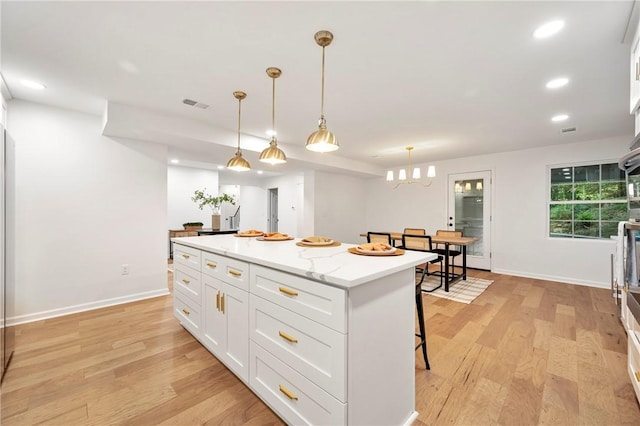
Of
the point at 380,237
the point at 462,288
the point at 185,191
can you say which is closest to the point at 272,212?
the point at 185,191

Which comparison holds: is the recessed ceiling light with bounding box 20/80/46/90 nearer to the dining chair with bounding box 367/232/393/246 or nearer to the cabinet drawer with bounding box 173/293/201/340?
the cabinet drawer with bounding box 173/293/201/340

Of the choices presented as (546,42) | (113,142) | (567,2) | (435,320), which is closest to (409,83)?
(546,42)

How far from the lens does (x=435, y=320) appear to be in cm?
299

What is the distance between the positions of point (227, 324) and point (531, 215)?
560cm

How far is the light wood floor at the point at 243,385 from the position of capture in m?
1.61

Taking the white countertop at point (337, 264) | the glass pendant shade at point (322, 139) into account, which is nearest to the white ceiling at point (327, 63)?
the glass pendant shade at point (322, 139)

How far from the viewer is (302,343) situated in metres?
1.35

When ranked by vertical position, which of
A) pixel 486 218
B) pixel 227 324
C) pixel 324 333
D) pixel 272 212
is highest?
pixel 272 212

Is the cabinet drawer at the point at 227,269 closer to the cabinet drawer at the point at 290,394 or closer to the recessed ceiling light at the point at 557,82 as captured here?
the cabinet drawer at the point at 290,394

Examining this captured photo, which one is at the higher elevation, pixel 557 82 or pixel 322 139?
pixel 557 82

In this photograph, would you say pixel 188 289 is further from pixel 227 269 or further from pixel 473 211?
pixel 473 211

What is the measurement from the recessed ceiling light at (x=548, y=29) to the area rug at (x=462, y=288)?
3010 mm

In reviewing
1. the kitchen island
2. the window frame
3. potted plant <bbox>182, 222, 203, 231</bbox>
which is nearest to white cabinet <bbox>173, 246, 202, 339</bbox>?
the kitchen island

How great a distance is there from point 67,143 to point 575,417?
17.3 feet
